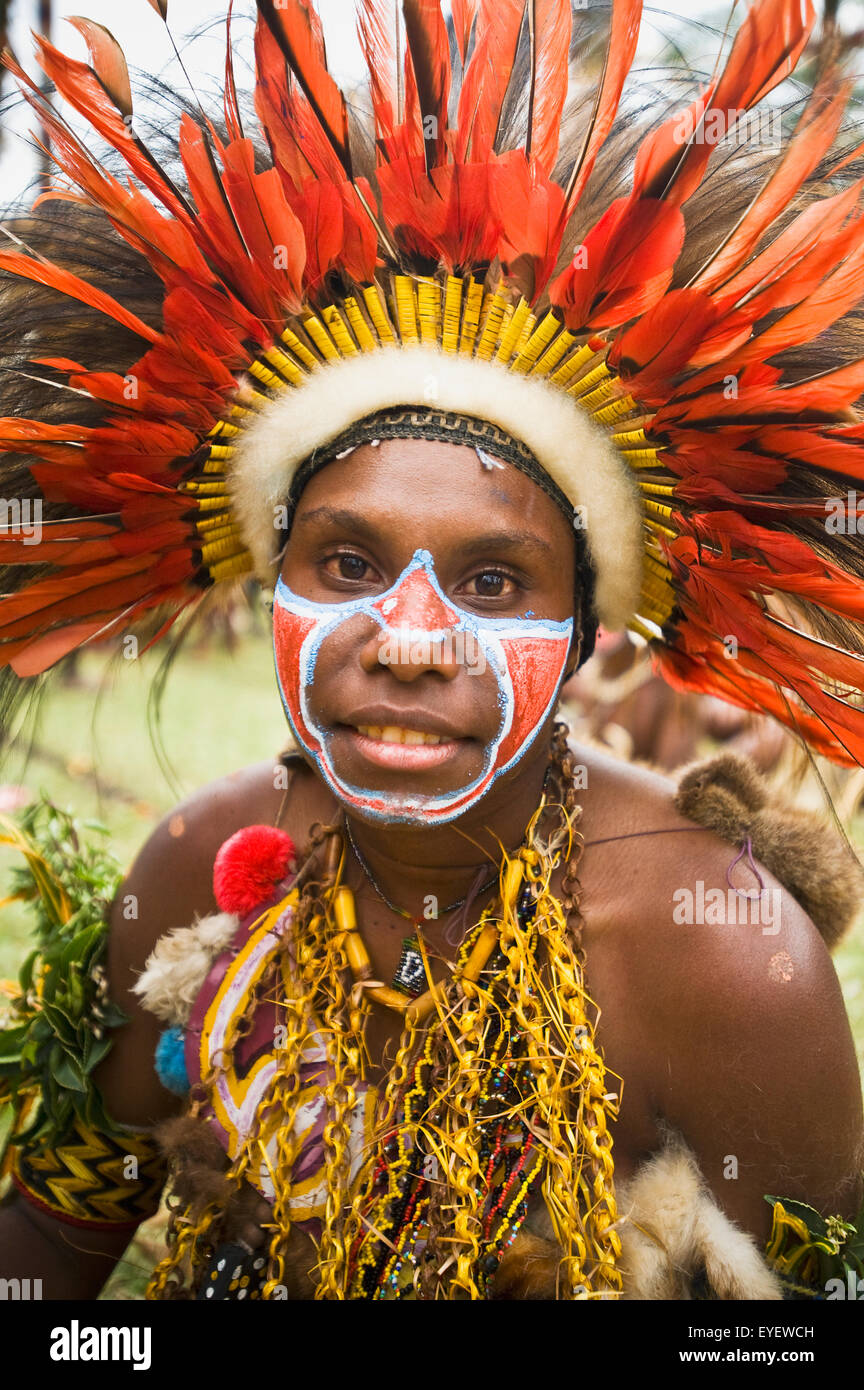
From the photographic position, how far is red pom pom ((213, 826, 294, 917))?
270 cm

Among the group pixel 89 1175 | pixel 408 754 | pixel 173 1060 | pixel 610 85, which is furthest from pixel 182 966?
pixel 610 85

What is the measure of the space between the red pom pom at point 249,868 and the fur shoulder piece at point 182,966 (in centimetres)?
5

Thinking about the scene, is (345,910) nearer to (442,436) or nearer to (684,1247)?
(684,1247)

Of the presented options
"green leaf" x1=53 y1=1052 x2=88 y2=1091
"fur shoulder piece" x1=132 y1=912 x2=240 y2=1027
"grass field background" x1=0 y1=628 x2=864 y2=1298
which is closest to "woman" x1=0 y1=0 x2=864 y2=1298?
"fur shoulder piece" x1=132 y1=912 x2=240 y2=1027

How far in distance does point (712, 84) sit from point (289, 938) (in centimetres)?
192

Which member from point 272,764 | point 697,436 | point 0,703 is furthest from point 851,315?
point 0,703

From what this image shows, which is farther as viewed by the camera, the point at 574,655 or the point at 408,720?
the point at 574,655

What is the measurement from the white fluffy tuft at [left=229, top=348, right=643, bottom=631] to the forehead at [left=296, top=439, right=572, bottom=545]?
8cm

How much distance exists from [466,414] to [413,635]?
0.47 meters

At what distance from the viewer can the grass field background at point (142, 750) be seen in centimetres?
418

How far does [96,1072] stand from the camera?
2.88 metres

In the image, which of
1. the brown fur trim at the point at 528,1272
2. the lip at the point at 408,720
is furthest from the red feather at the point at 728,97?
the brown fur trim at the point at 528,1272

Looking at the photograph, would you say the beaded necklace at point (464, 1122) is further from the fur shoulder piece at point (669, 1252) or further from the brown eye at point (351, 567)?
the brown eye at point (351, 567)

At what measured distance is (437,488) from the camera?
7.05 feet
